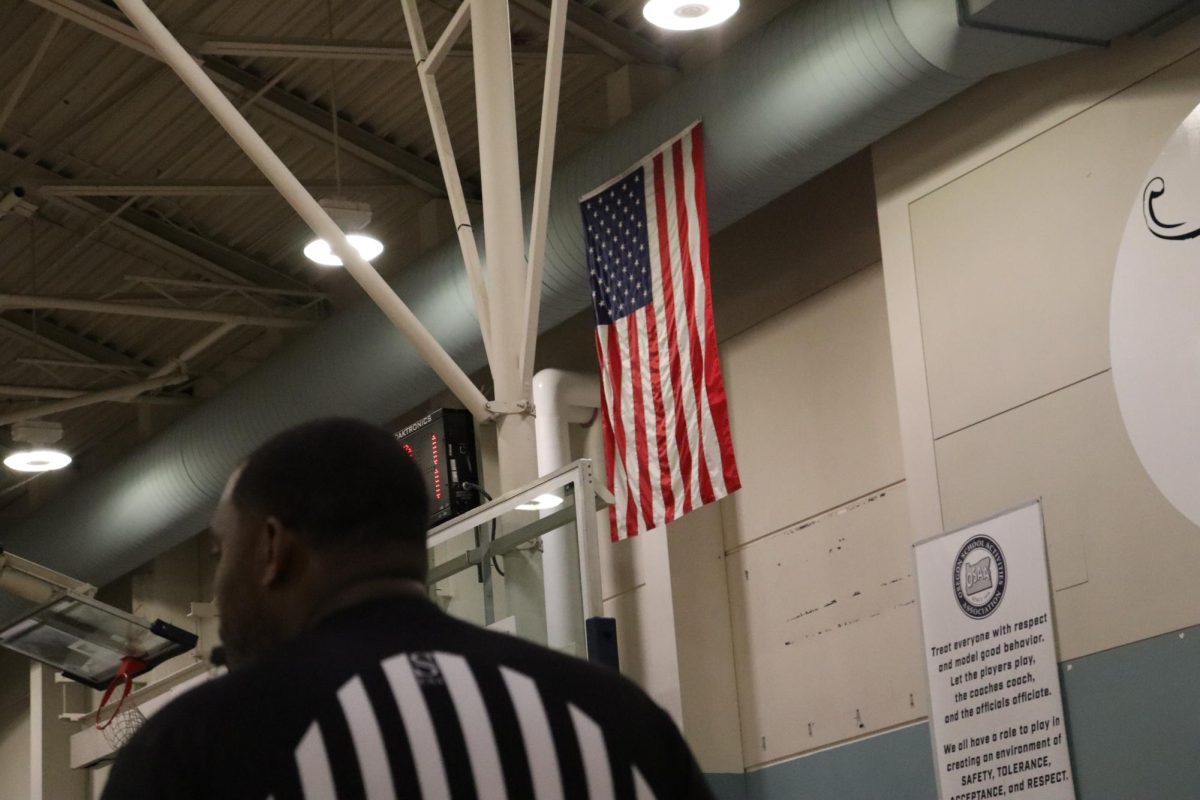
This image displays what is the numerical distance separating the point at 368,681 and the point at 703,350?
9.04m

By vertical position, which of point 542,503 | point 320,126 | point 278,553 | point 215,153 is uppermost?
point 215,153

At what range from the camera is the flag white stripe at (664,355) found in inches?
450

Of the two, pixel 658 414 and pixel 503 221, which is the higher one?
pixel 503 221

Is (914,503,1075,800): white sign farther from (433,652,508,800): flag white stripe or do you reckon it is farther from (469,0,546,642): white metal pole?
(433,652,508,800): flag white stripe

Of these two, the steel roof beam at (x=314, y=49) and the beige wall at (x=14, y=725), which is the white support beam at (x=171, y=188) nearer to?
the steel roof beam at (x=314, y=49)

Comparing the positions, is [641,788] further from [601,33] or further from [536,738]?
[601,33]

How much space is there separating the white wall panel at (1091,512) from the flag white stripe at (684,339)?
178 centimetres

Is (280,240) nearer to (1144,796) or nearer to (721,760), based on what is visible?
(721,760)

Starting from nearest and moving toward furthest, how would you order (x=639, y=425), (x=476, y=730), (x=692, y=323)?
(x=476, y=730)
(x=692, y=323)
(x=639, y=425)

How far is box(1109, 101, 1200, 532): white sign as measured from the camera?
365 inches

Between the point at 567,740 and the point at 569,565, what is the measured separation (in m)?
7.33

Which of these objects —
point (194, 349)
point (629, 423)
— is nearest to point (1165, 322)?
point (629, 423)

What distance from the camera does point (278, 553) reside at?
242cm

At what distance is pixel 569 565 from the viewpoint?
9.74 m
